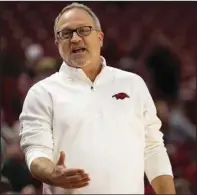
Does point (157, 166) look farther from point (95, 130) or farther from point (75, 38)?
point (75, 38)

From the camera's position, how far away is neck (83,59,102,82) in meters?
1.29

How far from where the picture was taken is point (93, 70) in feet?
4.28

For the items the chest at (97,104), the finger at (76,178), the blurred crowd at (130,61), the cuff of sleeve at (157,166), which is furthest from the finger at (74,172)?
the blurred crowd at (130,61)

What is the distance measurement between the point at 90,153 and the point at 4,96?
5.67ft

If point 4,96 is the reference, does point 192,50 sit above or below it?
above

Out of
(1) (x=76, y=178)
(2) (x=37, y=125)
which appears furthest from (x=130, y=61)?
(1) (x=76, y=178)

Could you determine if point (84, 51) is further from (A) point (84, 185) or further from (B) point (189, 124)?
(B) point (189, 124)

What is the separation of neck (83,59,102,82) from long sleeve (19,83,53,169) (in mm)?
112

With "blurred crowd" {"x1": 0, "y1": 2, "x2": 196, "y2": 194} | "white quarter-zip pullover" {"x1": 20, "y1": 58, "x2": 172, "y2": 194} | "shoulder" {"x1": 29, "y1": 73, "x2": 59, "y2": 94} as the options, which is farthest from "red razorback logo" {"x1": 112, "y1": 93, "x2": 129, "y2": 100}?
"blurred crowd" {"x1": 0, "y1": 2, "x2": 196, "y2": 194}

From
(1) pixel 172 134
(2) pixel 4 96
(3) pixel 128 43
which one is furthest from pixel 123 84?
(3) pixel 128 43

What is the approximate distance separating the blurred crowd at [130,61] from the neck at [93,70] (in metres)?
0.44

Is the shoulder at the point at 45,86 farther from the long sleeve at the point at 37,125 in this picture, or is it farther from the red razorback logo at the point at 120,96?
the red razorback logo at the point at 120,96

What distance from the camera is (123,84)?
50.5 inches

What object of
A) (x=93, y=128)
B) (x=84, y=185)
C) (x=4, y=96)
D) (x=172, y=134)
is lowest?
(x=84, y=185)
